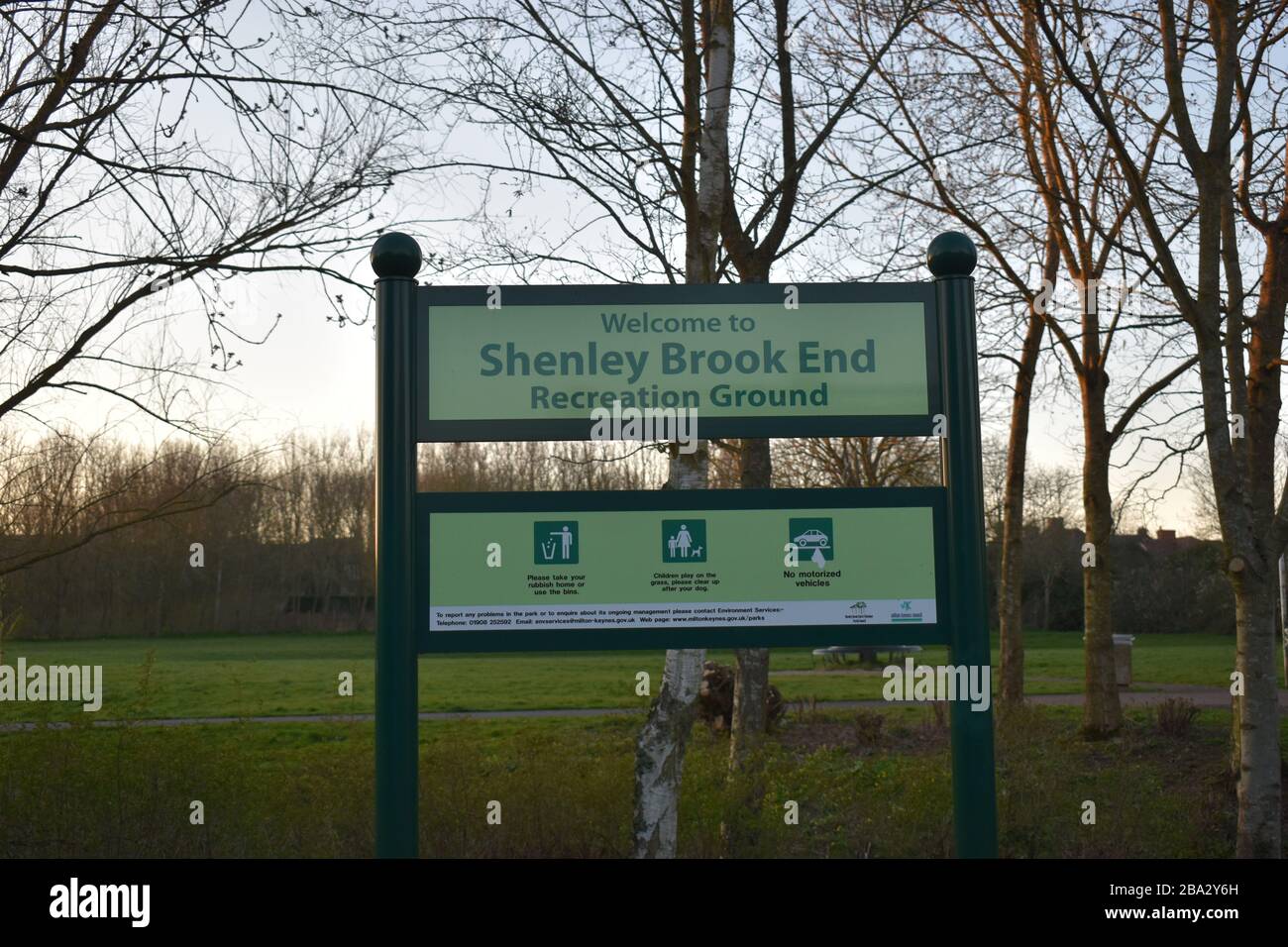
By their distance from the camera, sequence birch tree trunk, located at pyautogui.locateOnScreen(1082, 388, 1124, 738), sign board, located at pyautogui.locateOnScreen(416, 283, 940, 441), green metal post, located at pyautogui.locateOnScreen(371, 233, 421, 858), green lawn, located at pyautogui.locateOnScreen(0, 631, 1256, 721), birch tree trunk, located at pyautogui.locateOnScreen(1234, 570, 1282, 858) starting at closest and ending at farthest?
green metal post, located at pyautogui.locateOnScreen(371, 233, 421, 858)
sign board, located at pyautogui.locateOnScreen(416, 283, 940, 441)
birch tree trunk, located at pyautogui.locateOnScreen(1234, 570, 1282, 858)
birch tree trunk, located at pyautogui.locateOnScreen(1082, 388, 1124, 738)
green lawn, located at pyautogui.locateOnScreen(0, 631, 1256, 721)

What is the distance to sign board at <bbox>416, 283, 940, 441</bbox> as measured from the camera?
4.54m

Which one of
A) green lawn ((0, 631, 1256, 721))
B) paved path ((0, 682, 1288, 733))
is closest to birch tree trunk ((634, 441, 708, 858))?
green lawn ((0, 631, 1256, 721))

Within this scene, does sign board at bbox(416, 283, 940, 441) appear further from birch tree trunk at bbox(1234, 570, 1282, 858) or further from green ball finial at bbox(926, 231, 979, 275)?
birch tree trunk at bbox(1234, 570, 1282, 858)

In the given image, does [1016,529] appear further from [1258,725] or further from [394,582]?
[394,582]

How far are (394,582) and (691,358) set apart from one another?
146 centimetres

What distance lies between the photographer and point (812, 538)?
4457 millimetres

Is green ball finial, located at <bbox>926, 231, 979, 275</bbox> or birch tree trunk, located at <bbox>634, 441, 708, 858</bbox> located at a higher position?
green ball finial, located at <bbox>926, 231, 979, 275</bbox>

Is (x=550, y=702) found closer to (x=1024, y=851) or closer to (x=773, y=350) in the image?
(x=1024, y=851)

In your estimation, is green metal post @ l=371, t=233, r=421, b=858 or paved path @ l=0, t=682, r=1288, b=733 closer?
green metal post @ l=371, t=233, r=421, b=858

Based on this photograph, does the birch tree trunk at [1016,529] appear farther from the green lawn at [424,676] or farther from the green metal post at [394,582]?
the green metal post at [394,582]

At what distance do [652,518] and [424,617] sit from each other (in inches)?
38.0

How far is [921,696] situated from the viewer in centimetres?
491

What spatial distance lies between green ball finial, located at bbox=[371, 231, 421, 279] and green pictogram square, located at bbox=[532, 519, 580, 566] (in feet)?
3.72

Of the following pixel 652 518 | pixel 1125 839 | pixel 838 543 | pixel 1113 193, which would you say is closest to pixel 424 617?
pixel 652 518
